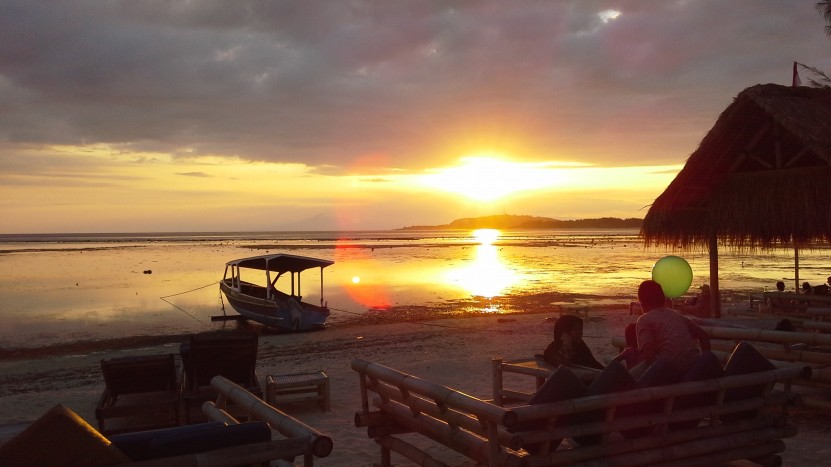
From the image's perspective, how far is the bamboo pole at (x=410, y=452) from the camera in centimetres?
486

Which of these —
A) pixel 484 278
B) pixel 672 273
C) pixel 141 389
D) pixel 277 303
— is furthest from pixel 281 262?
pixel 484 278

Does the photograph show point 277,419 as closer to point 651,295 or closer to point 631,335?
point 651,295

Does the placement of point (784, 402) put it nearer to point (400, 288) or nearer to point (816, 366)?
point (816, 366)

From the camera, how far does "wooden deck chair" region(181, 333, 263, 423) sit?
777 centimetres

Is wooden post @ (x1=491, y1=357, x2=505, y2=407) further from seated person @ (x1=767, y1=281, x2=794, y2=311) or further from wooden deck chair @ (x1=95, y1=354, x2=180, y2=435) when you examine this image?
seated person @ (x1=767, y1=281, x2=794, y2=311)

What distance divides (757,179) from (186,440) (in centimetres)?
1069

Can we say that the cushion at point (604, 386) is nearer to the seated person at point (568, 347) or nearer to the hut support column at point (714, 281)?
the seated person at point (568, 347)

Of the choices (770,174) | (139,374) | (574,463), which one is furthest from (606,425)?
(770,174)

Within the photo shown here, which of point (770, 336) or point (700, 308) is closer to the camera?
point (770, 336)

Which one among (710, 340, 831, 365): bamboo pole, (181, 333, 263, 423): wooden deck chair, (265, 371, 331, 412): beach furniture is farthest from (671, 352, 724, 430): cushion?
(181, 333, 263, 423): wooden deck chair

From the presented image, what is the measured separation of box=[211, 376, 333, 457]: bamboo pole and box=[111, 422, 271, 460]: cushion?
0.61 ft

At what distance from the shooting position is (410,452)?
16.9ft

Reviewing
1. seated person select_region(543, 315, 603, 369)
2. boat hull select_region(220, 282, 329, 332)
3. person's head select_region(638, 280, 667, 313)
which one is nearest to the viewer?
person's head select_region(638, 280, 667, 313)

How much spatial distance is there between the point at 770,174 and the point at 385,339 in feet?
28.8
